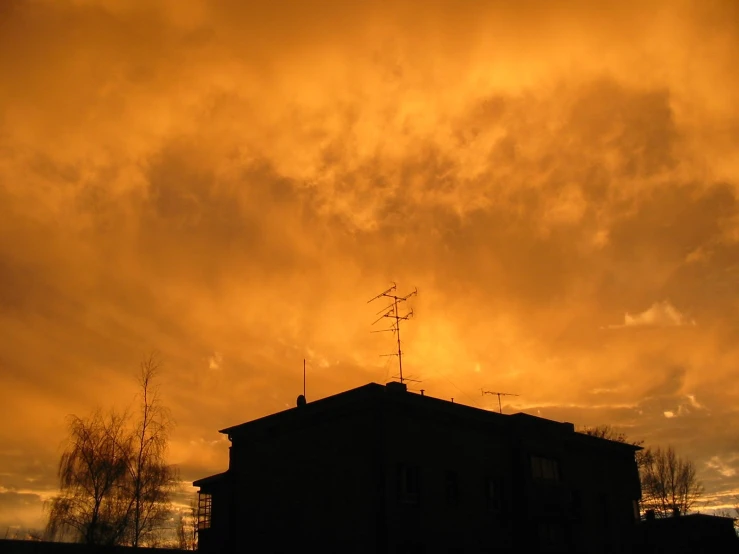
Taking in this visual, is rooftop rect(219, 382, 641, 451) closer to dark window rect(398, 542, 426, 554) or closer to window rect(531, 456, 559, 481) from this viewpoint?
window rect(531, 456, 559, 481)

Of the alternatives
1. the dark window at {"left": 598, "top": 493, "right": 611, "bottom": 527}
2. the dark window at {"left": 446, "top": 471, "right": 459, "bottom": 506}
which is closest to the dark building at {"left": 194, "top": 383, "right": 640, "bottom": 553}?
the dark window at {"left": 446, "top": 471, "right": 459, "bottom": 506}

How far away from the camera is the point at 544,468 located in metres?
43.2

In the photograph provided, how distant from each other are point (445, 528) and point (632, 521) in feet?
64.9

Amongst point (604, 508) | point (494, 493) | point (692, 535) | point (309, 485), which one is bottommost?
point (692, 535)

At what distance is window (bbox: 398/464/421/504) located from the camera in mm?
34406

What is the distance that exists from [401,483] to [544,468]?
42.0 ft

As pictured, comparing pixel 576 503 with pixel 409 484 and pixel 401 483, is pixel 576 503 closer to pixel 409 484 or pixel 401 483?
pixel 409 484

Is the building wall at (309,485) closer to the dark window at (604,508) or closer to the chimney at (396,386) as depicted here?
the chimney at (396,386)

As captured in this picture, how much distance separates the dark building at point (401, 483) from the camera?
112ft

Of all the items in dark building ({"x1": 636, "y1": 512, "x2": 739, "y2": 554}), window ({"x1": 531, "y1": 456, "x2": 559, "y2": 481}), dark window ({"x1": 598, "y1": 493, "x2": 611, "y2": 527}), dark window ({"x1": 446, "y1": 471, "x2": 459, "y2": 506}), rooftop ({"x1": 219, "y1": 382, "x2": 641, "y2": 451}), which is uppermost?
rooftop ({"x1": 219, "y1": 382, "x2": 641, "y2": 451})

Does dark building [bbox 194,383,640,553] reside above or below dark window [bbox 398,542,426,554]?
above

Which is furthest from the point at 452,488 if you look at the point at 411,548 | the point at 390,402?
the point at 390,402

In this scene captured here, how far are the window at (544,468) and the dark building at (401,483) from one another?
108 mm

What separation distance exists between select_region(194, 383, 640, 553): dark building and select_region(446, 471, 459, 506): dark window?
5cm
